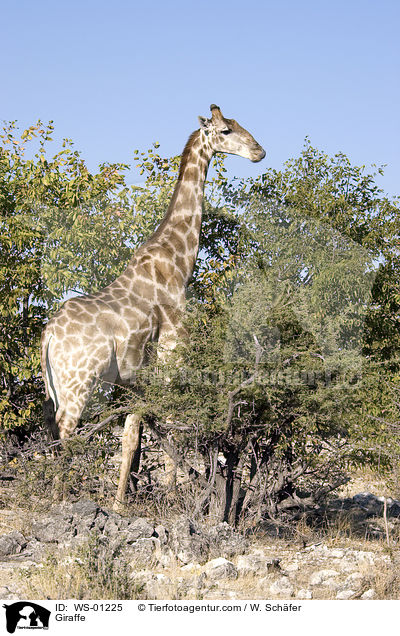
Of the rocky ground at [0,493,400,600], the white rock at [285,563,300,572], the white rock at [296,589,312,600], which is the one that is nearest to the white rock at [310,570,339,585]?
the rocky ground at [0,493,400,600]

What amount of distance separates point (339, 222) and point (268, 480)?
5550 millimetres

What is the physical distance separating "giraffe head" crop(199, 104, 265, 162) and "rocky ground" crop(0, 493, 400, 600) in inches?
232

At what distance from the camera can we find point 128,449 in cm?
1188

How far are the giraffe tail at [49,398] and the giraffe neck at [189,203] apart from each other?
2.57 meters

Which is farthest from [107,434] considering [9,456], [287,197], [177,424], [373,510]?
[287,197]

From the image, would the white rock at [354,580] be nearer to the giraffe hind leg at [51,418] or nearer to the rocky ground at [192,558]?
the rocky ground at [192,558]

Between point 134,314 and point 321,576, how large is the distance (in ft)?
15.6

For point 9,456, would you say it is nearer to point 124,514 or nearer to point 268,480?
point 124,514

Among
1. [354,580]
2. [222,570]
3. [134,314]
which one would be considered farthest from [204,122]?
[354,580]

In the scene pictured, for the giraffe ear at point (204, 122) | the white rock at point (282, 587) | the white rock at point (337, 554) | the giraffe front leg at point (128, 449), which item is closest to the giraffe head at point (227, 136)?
the giraffe ear at point (204, 122)

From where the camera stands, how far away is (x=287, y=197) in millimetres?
15328

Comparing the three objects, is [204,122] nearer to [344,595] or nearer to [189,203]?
[189,203]

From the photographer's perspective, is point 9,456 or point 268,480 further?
point 9,456

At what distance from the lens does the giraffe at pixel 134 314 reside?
11.3 metres
